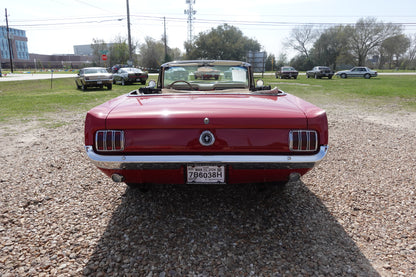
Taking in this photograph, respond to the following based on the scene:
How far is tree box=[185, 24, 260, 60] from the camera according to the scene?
5916 centimetres

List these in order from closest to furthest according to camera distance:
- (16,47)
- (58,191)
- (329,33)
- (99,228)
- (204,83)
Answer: (99,228) < (58,191) < (204,83) < (329,33) < (16,47)

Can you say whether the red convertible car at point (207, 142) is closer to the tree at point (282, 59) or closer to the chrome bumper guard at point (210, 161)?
the chrome bumper guard at point (210, 161)

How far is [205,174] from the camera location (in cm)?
231

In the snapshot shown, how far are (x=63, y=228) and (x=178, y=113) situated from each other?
155cm

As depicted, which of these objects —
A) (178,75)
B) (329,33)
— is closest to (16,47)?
(329,33)

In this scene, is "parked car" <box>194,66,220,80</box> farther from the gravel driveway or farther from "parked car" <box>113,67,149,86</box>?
"parked car" <box>113,67,149,86</box>

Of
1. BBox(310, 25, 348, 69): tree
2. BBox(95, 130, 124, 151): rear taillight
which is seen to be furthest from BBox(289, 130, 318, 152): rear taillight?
BBox(310, 25, 348, 69): tree

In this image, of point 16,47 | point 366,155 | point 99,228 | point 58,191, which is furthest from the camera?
point 16,47

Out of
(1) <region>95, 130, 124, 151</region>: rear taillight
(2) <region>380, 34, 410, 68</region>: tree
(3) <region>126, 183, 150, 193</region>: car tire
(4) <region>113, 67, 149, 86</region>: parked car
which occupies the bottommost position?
(3) <region>126, 183, 150, 193</region>: car tire

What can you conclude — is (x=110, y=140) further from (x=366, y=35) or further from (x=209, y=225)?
(x=366, y=35)

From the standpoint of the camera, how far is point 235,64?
13.8ft

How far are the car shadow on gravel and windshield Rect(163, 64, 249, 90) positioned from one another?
1575 millimetres

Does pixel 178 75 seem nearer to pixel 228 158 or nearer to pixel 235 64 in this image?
pixel 235 64

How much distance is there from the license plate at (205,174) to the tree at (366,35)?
65103 mm
